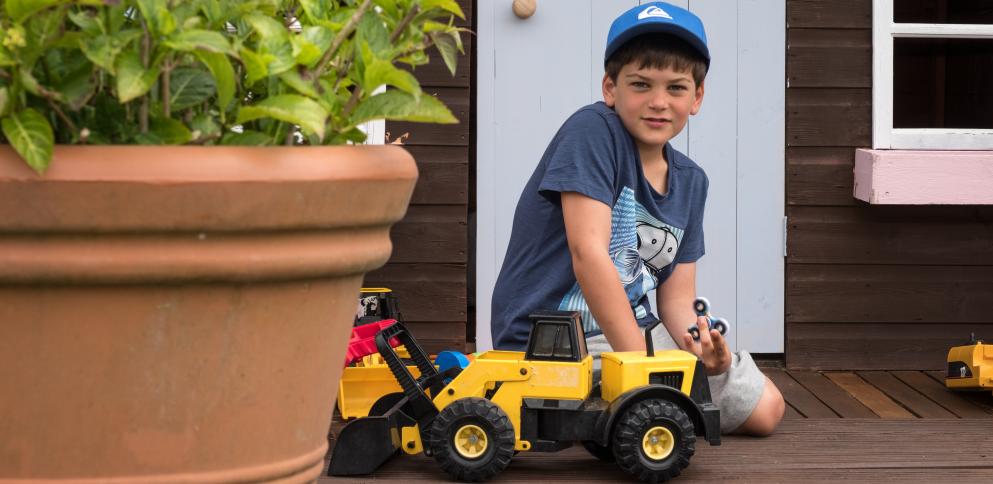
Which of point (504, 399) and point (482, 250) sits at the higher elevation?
point (482, 250)

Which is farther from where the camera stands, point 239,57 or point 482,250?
point 482,250

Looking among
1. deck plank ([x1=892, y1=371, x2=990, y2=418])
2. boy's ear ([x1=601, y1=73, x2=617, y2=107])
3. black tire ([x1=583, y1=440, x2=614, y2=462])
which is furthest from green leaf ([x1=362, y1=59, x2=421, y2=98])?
deck plank ([x1=892, y1=371, x2=990, y2=418])

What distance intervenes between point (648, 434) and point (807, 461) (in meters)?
0.42

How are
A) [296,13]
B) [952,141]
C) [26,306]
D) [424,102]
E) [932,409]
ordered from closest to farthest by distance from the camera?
1. [26,306]
2. [424,102]
3. [296,13]
4. [932,409]
5. [952,141]

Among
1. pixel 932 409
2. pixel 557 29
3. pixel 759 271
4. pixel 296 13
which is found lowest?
pixel 932 409

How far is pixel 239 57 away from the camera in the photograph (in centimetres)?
115

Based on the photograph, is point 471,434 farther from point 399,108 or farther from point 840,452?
point 399,108

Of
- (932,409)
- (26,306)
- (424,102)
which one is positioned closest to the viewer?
(26,306)

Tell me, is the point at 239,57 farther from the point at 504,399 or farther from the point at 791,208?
the point at 791,208

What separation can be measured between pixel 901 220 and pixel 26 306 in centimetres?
329

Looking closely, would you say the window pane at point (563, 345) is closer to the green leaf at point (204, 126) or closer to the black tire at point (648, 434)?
the black tire at point (648, 434)

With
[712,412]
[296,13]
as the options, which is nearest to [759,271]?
[712,412]

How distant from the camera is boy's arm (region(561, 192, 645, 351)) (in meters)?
2.63

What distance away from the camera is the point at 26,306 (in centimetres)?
108
